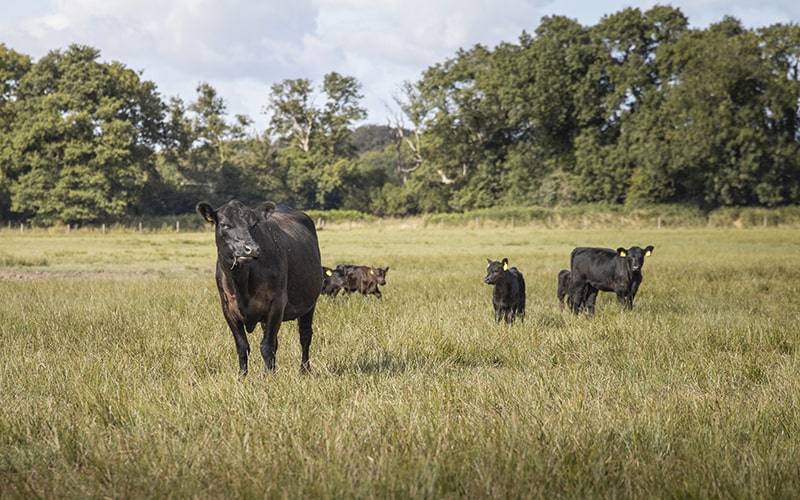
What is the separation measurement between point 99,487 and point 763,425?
3.83 meters

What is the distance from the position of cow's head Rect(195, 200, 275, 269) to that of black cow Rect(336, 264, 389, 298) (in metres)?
8.58

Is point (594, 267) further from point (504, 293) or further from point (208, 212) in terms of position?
point (208, 212)

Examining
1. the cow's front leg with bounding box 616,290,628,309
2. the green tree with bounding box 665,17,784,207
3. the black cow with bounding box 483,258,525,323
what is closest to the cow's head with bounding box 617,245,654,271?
the cow's front leg with bounding box 616,290,628,309

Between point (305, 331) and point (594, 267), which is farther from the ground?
point (594, 267)

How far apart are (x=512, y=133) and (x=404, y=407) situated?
2732 inches

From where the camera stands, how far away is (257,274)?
618 cm

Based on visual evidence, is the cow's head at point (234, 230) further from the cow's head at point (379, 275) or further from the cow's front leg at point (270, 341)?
the cow's head at point (379, 275)

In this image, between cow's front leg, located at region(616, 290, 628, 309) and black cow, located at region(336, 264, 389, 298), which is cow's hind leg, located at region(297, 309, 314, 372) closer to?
cow's front leg, located at region(616, 290, 628, 309)

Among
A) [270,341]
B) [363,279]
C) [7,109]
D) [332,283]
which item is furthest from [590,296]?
[7,109]

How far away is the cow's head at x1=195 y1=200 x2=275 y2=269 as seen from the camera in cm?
572

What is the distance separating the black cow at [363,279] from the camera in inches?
580

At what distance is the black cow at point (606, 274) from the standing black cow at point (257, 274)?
A: 20.3 ft

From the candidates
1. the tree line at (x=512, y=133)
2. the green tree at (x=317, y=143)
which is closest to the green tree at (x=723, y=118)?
the tree line at (x=512, y=133)

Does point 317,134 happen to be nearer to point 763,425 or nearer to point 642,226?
point 642,226
